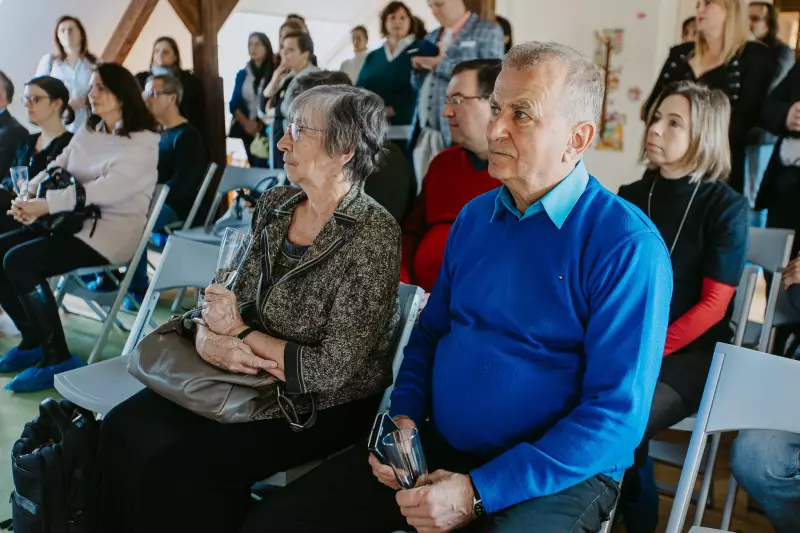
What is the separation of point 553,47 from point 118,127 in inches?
101

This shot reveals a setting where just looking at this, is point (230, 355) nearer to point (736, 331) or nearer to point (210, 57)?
point (736, 331)

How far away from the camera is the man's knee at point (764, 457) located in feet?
4.62

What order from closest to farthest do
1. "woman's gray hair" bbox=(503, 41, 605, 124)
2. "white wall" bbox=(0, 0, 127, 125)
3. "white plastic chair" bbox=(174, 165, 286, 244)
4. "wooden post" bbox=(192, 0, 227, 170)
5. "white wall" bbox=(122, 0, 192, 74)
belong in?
"woman's gray hair" bbox=(503, 41, 605, 124) < "white plastic chair" bbox=(174, 165, 286, 244) < "wooden post" bbox=(192, 0, 227, 170) < "white wall" bbox=(0, 0, 127, 125) < "white wall" bbox=(122, 0, 192, 74)

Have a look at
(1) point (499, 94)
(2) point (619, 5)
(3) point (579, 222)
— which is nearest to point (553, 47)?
(1) point (499, 94)

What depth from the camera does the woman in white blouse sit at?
201 inches

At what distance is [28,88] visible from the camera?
3.58m

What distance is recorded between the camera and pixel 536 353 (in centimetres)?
123

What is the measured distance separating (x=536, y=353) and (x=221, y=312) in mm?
732

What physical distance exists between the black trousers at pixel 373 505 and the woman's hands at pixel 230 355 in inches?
10.7

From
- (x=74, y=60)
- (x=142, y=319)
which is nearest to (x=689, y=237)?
(x=142, y=319)

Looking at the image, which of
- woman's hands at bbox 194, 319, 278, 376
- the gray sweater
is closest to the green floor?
the gray sweater

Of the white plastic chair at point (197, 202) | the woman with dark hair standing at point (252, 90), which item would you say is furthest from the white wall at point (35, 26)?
the white plastic chair at point (197, 202)

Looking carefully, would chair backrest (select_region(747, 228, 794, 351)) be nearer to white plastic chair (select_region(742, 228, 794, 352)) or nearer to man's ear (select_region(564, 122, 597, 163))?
white plastic chair (select_region(742, 228, 794, 352))

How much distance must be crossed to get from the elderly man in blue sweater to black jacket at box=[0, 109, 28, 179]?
11.3ft
